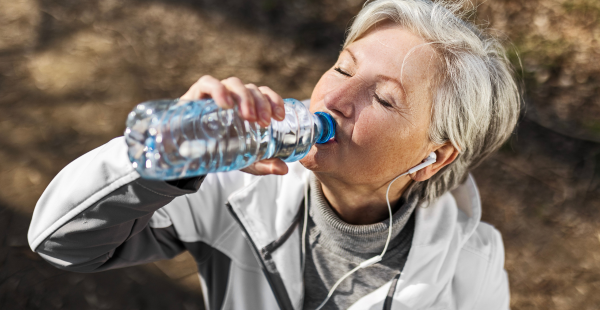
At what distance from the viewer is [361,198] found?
185 cm

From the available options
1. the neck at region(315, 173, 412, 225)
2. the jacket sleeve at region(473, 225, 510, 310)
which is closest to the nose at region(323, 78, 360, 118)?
the neck at region(315, 173, 412, 225)

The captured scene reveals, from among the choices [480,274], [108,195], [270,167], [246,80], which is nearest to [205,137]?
[270,167]

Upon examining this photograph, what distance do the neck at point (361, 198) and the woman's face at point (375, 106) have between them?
0.14 metres

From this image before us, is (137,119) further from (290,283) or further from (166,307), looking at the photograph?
(166,307)

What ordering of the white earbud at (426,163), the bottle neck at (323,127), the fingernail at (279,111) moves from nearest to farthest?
1. the fingernail at (279,111)
2. the bottle neck at (323,127)
3. the white earbud at (426,163)

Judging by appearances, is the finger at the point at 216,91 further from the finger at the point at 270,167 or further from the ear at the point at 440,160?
the ear at the point at 440,160

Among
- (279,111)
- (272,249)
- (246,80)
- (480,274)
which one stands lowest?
(246,80)

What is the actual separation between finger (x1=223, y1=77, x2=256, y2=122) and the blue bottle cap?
1.41 ft

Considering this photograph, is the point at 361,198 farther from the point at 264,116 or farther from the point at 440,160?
the point at 264,116

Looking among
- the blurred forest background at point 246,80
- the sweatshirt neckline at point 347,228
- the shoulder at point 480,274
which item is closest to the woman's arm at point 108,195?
the sweatshirt neckline at point 347,228

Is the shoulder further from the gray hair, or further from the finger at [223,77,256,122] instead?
the finger at [223,77,256,122]

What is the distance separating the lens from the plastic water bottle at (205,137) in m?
1.18

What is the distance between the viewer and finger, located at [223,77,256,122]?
3.62 feet

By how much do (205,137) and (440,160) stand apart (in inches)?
40.1
